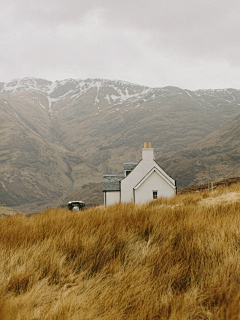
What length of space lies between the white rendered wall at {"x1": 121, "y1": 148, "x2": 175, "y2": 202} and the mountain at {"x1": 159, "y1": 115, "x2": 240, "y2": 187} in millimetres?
63592

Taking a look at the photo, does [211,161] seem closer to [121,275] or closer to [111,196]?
[111,196]

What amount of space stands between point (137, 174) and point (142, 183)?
75.8 inches

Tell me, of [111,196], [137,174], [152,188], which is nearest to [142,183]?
[152,188]

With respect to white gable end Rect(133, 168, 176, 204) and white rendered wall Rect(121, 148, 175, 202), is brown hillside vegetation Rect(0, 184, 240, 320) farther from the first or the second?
white rendered wall Rect(121, 148, 175, 202)

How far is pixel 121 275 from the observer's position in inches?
108

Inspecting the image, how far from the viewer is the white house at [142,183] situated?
1139 inches

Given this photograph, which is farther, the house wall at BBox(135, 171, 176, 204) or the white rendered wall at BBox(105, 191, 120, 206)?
the white rendered wall at BBox(105, 191, 120, 206)

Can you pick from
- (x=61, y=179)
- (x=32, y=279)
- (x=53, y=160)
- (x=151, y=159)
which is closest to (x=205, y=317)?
(x=32, y=279)

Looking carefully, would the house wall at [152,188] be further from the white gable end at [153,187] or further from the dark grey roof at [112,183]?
the dark grey roof at [112,183]

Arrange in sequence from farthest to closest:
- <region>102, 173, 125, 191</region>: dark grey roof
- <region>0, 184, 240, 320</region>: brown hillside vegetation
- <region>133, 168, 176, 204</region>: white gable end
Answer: <region>102, 173, 125, 191</region>: dark grey roof → <region>133, 168, 176, 204</region>: white gable end → <region>0, 184, 240, 320</region>: brown hillside vegetation

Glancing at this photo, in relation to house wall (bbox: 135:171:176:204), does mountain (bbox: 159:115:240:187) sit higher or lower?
higher

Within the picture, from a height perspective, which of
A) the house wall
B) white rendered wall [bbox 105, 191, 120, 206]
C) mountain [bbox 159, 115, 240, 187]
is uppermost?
mountain [bbox 159, 115, 240, 187]

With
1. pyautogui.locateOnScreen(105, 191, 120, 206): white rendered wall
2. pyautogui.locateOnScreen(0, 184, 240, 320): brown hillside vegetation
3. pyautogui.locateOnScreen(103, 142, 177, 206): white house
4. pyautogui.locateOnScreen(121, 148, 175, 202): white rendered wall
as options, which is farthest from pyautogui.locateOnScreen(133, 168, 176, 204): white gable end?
pyautogui.locateOnScreen(0, 184, 240, 320): brown hillside vegetation

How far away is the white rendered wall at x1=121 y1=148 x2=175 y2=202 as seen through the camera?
3028cm
